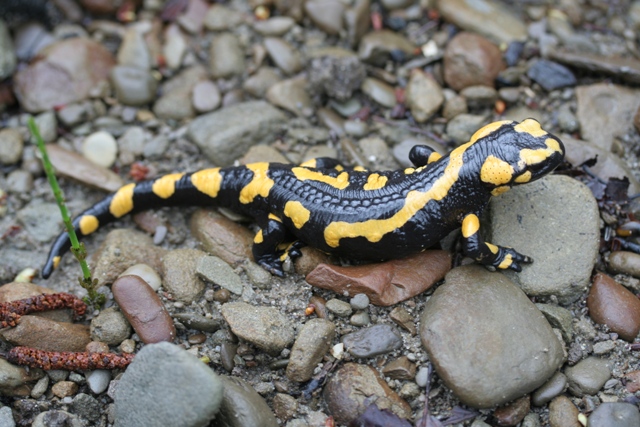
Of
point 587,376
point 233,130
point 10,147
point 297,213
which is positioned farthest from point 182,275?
point 587,376

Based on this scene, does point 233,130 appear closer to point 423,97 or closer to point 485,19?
point 423,97

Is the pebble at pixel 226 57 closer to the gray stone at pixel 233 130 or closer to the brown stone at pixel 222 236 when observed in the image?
the gray stone at pixel 233 130

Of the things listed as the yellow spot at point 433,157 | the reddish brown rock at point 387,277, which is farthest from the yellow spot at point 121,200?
the yellow spot at point 433,157

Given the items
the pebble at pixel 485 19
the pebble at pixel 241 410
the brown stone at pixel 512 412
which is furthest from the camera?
the pebble at pixel 485 19

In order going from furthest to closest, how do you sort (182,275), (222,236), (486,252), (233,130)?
(233,130) → (222,236) → (182,275) → (486,252)

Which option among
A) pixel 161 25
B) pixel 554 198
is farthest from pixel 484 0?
pixel 161 25

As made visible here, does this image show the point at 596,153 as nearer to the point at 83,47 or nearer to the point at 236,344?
the point at 236,344
